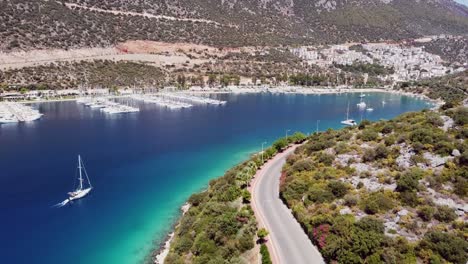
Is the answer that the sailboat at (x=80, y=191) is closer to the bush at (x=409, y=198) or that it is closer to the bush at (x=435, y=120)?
the bush at (x=409, y=198)

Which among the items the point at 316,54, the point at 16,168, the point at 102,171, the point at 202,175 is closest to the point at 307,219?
the point at 202,175

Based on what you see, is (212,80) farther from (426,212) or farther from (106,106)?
(426,212)

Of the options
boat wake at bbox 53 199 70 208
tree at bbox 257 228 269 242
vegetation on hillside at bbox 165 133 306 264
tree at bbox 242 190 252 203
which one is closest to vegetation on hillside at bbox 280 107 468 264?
tree at bbox 242 190 252 203

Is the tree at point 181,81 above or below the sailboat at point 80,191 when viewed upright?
above

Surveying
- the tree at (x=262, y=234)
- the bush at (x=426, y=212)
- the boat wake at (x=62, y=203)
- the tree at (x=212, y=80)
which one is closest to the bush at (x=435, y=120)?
the bush at (x=426, y=212)

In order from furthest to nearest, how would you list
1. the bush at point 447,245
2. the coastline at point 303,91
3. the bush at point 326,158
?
the coastline at point 303,91 < the bush at point 326,158 < the bush at point 447,245

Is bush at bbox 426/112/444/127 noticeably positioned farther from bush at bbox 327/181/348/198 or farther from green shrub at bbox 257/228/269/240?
green shrub at bbox 257/228/269/240

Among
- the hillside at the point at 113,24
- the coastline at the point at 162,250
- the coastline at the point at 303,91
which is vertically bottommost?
the coastline at the point at 162,250

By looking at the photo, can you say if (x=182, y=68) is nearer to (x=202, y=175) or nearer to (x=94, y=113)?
(x=94, y=113)
